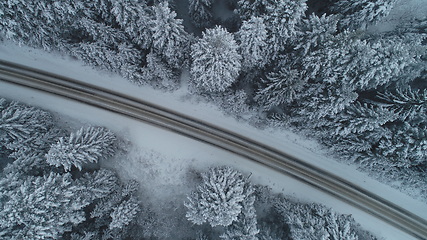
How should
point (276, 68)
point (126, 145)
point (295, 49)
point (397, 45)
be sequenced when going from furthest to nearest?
point (126, 145) < point (276, 68) < point (295, 49) < point (397, 45)

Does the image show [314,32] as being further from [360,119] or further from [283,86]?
[360,119]

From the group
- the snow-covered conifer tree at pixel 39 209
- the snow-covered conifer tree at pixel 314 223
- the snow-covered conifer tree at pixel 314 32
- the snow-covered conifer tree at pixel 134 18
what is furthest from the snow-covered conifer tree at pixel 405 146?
the snow-covered conifer tree at pixel 39 209

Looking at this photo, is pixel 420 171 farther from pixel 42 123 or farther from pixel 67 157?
pixel 42 123

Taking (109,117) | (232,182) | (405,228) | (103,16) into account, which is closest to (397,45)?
(232,182)

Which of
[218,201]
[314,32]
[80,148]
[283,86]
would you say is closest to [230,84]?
[283,86]

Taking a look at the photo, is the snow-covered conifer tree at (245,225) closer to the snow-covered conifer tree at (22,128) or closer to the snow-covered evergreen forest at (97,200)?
the snow-covered evergreen forest at (97,200)

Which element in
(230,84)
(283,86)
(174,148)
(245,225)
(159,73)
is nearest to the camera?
(245,225)
